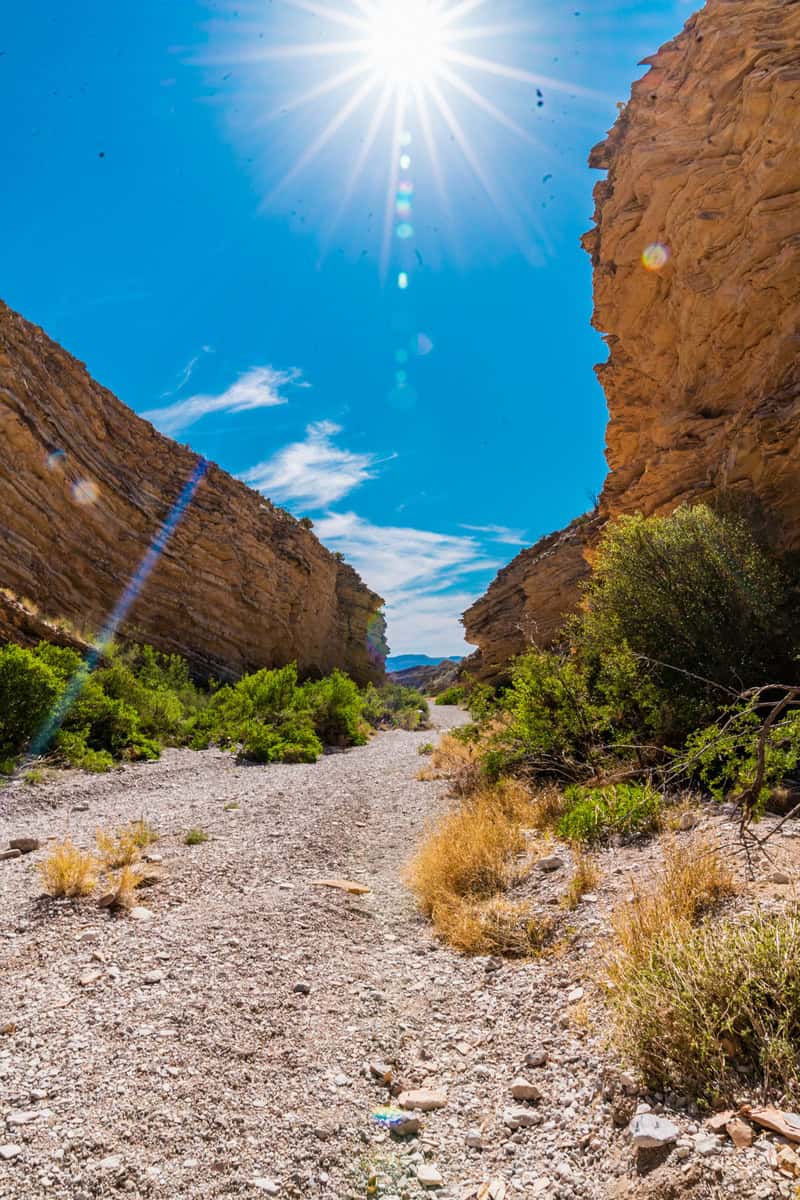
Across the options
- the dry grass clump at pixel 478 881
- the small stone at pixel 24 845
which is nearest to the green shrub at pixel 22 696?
the small stone at pixel 24 845

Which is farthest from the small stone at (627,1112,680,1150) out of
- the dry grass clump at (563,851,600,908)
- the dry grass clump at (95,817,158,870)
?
the dry grass clump at (95,817,158,870)

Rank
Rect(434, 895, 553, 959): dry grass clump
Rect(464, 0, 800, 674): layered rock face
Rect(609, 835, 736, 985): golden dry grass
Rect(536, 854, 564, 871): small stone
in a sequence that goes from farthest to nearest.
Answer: Rect(464, 0, 800, 674): layered rock face
Rect(536, 854, 564, 871): small stone
Rect(434, 895, 553, 959): dry grass clump
Rect(609, 835, 736, 985): golden dry grass

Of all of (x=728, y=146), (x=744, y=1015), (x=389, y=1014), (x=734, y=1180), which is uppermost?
(x=728, y=146)

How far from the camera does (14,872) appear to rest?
5598 mm

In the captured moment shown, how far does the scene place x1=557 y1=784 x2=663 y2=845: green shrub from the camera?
18.7 feet

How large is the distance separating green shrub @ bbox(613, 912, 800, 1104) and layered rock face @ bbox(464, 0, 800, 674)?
28.9ft

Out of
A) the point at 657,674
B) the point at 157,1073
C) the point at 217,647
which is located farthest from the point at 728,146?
the point at 217,647

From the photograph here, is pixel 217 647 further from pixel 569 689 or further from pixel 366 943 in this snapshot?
pixel 366 943

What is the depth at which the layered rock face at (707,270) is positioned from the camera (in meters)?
10.7

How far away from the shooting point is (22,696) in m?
10.6

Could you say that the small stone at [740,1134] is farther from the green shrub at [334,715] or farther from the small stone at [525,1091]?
the green shrub at [334,715]

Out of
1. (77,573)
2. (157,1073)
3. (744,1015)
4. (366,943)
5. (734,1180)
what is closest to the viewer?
(734,1180)

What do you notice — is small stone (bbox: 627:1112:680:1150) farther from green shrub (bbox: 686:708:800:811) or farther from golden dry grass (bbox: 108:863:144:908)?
golden dry grass (bbox: 108:863:144:908)

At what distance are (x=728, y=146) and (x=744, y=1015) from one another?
1520cm
